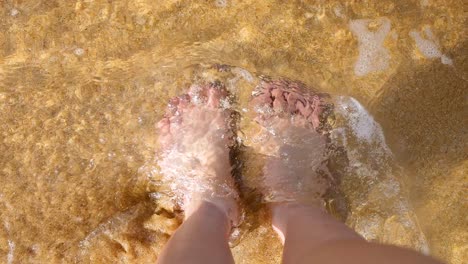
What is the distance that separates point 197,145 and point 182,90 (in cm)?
25

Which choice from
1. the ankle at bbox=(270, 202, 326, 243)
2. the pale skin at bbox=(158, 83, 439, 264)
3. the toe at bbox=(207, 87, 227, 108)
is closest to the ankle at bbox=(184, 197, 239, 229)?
the pale skin at bbox=(158, 83, 439, 264)

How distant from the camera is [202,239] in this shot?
1.69 metres

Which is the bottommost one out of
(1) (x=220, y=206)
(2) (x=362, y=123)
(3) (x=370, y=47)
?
(1) (x=220, y=206)

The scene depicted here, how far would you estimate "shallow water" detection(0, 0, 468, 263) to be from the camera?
2037mm

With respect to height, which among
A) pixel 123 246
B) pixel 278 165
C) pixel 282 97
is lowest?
pixel 123 246

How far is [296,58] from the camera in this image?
7.10 feet

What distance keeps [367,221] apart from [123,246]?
1.02 m

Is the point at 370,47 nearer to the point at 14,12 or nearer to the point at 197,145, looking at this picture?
the point at 197,145

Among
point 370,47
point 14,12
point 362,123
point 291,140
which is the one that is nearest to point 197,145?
point 291,140

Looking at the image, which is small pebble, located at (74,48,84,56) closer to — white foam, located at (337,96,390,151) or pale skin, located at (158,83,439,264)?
pale skin, located at (158,83,439,264)

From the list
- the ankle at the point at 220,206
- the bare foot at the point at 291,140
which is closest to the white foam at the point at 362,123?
the bare foot at the point at 291,140

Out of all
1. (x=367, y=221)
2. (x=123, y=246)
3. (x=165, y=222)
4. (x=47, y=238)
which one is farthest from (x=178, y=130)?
(x=367, y=221)

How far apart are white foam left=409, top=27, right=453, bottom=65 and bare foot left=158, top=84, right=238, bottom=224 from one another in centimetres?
86

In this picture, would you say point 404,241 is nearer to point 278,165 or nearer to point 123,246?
point 278,165
